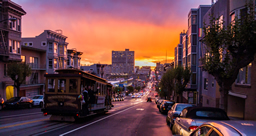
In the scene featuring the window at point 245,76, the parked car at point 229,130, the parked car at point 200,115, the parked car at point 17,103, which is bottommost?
the parked car at point 17,103

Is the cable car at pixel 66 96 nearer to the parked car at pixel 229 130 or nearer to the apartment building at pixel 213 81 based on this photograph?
the parked car at pixel 229 130

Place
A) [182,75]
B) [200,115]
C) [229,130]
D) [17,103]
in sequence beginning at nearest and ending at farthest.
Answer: [229,130], [200,115], [17,103], [182,75]

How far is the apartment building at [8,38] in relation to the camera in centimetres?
2977

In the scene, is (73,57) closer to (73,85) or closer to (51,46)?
(51,46)

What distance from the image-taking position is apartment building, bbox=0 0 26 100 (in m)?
29.8

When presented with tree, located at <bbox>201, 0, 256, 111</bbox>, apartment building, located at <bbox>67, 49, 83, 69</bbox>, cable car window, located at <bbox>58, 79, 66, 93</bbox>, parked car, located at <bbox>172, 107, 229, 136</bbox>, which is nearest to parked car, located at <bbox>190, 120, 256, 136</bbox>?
parked car, located at <bbox>172, 107, 229, 136</bbox>

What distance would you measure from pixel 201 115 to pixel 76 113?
274 inches

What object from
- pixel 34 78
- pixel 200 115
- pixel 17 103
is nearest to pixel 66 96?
pixel 200 115

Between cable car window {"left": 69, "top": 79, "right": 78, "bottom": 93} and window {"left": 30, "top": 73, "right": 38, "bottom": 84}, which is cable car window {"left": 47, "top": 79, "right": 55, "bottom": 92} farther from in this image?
window {"left": 30, "top": 73, "right": 38, "bottom": 84}

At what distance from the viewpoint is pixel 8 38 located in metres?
30.5

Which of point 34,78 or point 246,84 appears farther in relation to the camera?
point 34,78

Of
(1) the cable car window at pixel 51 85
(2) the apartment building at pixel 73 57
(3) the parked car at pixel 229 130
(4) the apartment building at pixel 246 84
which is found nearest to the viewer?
(3) the parked car at pixel 229 130

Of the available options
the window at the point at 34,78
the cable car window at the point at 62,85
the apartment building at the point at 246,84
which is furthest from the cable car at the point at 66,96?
the window at the point at 34,78

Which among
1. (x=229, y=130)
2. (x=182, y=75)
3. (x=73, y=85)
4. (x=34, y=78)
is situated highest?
(x=182, y=75)
